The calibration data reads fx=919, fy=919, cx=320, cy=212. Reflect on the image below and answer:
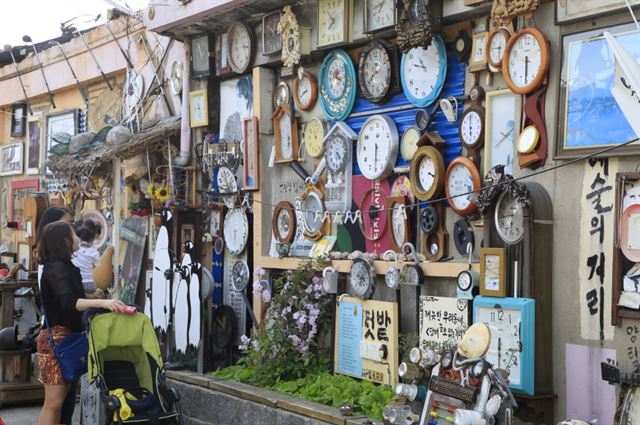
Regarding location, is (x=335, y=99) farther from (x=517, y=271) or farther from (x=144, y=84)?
(x=144, y=84)

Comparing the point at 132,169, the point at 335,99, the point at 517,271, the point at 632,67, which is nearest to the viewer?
the point at 632,67

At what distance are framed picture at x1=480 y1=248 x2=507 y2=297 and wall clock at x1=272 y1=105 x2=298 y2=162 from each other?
3.43 m

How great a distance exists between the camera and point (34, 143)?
1686cm

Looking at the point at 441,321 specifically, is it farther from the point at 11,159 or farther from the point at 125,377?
the point at 11,159

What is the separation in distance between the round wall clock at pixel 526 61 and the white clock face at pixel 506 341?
172 centimetres

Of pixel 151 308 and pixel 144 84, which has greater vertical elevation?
pixel 144 84

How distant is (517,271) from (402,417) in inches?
54.0

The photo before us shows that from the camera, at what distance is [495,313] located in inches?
272

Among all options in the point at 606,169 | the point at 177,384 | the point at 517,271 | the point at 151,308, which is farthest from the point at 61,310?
the point at 606,169

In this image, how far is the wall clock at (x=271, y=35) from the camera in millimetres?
9916

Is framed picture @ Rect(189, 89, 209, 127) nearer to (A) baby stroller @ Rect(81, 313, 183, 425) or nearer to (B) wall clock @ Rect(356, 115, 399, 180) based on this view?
(B) wall clock @ Rect(356, 115, 399, 180)

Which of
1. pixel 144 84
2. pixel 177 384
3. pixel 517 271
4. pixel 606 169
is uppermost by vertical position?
pixel 144 84

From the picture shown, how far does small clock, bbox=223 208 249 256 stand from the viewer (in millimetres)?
10625

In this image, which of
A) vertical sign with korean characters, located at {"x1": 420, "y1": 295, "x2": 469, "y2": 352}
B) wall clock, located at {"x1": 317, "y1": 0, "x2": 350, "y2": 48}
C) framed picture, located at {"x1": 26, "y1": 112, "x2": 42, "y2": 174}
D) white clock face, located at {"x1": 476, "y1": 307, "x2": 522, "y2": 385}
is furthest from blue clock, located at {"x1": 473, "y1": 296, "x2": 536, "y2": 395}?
framed picture, located at {"x1": 26, "y1": 112, "x2": 42, "y2": 174}
